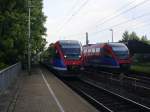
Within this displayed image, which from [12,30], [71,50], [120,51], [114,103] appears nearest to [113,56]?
[120,51]

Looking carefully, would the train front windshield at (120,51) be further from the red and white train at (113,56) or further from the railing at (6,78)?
the railing at (6,78)

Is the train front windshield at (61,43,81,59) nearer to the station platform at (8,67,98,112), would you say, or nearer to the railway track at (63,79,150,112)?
the railway track at (63,79,150,112)

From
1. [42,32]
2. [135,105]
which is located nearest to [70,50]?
[135,105]

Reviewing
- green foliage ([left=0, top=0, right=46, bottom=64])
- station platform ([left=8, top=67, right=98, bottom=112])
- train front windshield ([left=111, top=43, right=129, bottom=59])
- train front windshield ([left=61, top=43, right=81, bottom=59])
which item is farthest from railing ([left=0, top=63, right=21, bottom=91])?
green foliage ([left=0, top=0, right=46, bottom=64])

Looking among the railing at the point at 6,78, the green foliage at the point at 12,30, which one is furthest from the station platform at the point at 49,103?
the green foliage at the point at 12,30

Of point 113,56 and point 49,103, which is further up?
point 113,56

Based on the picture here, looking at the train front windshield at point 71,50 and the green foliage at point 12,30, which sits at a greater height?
the green foliage at point 12,30

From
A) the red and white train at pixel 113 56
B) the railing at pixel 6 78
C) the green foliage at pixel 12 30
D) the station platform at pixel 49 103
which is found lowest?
the station platform at pixel 49 103

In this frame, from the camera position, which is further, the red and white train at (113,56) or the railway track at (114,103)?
the red and white train at (113,56)

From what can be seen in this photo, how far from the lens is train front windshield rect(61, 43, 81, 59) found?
31.8 meters

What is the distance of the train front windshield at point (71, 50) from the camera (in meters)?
31.8

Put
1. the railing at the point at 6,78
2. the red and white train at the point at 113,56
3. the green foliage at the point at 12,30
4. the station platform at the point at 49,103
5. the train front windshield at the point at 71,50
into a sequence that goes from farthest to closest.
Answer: the green foliage at the point at 12,30, the red and white train at the point at 113,56, the train front windshield at the point at 71,50, the railing at the point at 6,78, the station platform at the point at 49,103

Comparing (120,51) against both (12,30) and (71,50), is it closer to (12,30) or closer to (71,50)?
(71,50)

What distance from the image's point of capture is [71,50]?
32.1m
